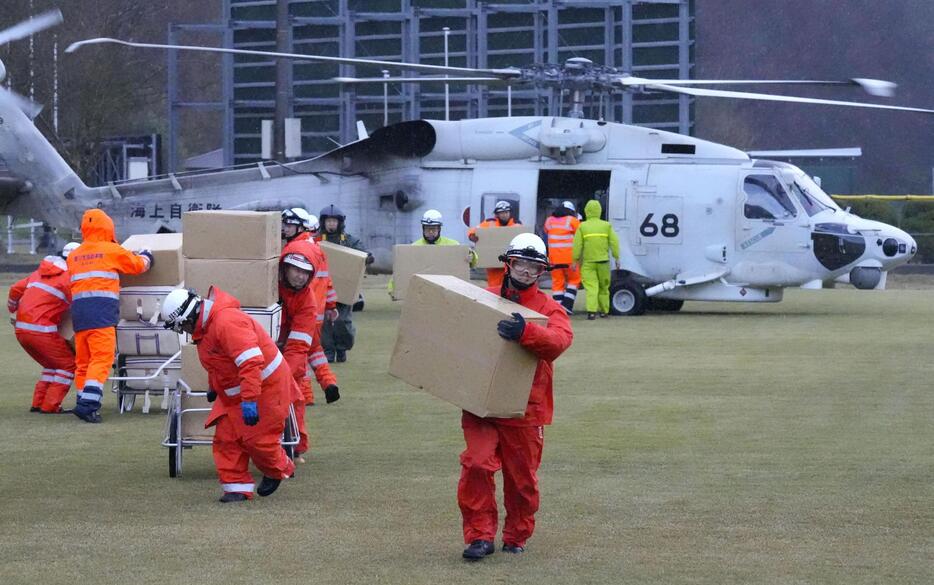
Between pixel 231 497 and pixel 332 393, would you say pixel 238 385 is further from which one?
pixel 332 393

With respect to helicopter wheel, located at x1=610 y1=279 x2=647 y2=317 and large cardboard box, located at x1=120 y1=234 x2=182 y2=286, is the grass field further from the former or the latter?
helicopter wheel, located at x1=610 y1=279 x2=647 y2=317

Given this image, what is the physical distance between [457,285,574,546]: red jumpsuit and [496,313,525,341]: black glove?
3 centimetres

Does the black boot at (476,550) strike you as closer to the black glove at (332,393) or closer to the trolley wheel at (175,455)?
the trolley wheel at (175,455)

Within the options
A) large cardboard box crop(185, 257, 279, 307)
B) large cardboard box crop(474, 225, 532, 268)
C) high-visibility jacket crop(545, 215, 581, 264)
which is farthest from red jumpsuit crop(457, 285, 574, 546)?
high-visibility jacket crop(545, 215, 581, 264)

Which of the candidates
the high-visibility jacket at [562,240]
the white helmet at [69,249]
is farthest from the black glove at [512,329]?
the high-visibility jacket at [562,240]

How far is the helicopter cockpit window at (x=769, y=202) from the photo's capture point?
21.0 metres

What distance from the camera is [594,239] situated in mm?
20375

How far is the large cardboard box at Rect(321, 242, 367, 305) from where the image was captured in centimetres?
1311

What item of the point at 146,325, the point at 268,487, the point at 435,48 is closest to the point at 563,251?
the point at 146,325

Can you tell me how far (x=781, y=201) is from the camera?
69.1 feet

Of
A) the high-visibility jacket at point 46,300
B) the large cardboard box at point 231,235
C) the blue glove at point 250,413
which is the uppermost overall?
the large cardboard box at point 231,235

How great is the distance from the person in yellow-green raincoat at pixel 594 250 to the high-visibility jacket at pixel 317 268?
8.60 metres

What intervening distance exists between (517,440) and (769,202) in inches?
578

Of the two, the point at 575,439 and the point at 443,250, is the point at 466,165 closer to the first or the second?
the point at 443,250
